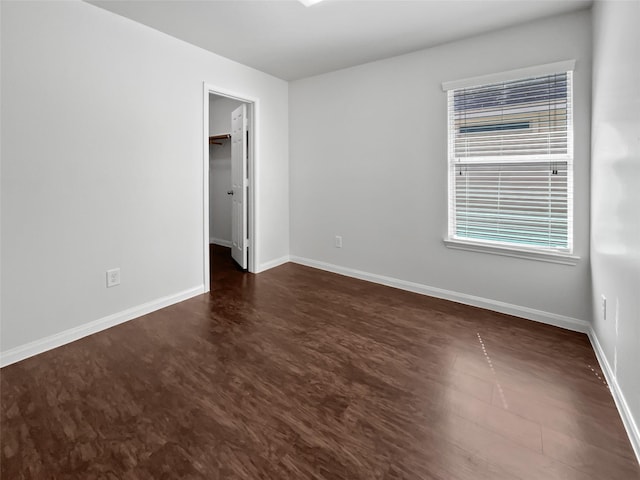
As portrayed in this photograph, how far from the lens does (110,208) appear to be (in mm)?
2613

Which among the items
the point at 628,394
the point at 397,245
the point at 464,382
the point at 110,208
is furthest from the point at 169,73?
the point at 628,394

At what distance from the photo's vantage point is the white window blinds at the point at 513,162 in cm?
260

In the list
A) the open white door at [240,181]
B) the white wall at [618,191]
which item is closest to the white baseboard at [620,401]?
the white wall at [618,191]

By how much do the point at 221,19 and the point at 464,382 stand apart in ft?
10.3

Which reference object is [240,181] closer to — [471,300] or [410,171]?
[410,171]

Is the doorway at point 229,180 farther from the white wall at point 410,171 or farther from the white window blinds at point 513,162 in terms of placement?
the white window blinds at point 513,162

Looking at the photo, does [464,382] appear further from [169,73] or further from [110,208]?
[169,73]

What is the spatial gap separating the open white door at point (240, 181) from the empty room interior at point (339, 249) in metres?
0.10

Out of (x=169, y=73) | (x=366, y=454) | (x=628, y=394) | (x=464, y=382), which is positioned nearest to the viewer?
(x=366, y=454)

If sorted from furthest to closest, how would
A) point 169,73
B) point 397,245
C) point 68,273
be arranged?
point 397,245
point 169,73
point 68,273

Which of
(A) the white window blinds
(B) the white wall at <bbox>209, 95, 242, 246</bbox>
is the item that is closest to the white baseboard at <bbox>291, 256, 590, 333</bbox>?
(A) the white window blinds

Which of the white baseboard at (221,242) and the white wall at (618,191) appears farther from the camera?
the white baseboard at (221,242)

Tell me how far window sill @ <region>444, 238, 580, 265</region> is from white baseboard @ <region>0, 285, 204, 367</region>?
266 centimetres

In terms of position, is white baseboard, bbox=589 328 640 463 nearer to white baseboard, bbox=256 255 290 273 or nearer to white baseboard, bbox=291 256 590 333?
white baseboard, bbox=291 256 590 333
